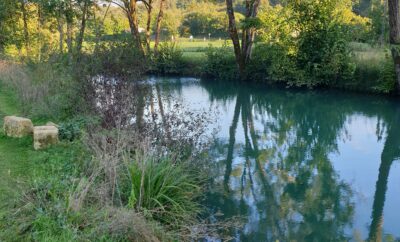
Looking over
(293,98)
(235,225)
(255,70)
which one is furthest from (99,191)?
(255,70)

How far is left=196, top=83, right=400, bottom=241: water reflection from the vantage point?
19.1ft

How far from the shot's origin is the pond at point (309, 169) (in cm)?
586

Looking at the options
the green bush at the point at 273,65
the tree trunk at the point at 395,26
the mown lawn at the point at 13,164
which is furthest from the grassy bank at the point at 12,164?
the green bush at the point at 273,65

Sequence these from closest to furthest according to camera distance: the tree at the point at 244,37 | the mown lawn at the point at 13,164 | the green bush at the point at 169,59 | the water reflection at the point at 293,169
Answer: the mown lawn at the point at 13,164, the water reflection at the point at 293,169, the tree at the point at 244,37, the green bush at the point at 169,59

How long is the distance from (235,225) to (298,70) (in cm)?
1414

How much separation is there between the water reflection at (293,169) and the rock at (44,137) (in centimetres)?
274

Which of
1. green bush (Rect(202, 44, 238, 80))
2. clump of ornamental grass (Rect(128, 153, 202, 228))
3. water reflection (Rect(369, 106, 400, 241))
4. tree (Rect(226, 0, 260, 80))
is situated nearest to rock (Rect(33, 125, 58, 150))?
clump of ornamental grass (Rect(128, 153, 202, 228))

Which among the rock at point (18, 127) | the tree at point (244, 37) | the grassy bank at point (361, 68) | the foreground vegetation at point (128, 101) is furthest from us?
the tree at point (244, 37)

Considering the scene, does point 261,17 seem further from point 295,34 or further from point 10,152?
point 10,152

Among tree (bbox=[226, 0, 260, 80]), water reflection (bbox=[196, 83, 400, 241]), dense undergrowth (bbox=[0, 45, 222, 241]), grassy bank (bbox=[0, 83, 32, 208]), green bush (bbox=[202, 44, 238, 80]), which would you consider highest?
tree (bbox=[226, 0, 260, 80])

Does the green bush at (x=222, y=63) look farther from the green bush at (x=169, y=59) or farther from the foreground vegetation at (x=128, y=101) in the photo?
the green bush at (x=169, y=59)

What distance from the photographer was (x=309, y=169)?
8273mm

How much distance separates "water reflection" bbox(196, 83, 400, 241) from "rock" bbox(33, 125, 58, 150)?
2.74 metres

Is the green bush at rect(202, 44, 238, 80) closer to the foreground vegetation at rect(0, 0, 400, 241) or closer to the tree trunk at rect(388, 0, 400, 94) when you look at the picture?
the foreground vegetation at rect(0, 0, 400, 241)
